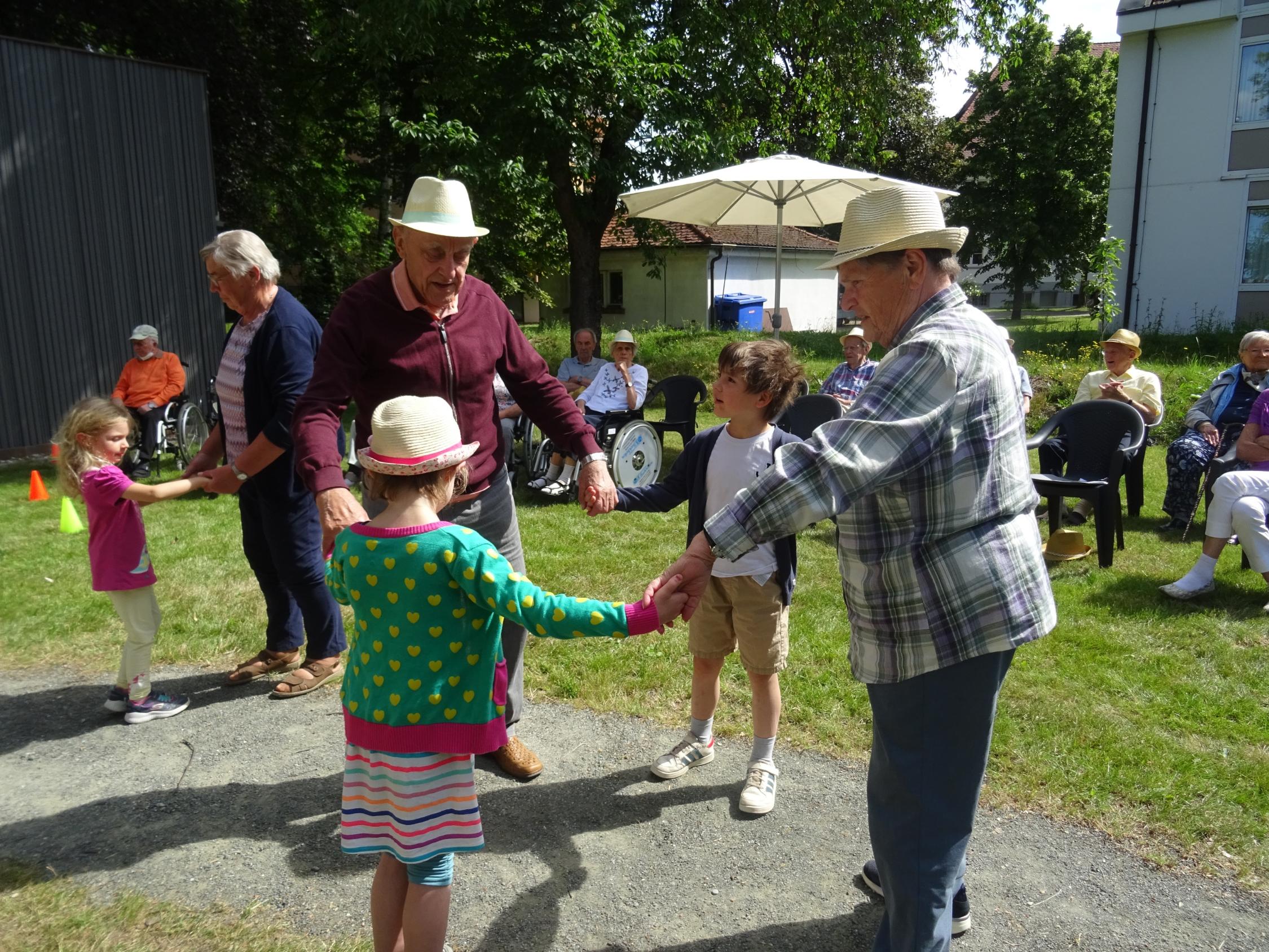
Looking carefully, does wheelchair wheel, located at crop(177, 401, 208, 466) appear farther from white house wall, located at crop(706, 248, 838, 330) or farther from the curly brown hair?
white house wall, located at crop(706, 248, 838, 330)

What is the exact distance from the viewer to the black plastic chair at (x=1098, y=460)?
6.48 metres

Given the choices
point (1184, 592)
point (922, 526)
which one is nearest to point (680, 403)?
point (1184, 592)

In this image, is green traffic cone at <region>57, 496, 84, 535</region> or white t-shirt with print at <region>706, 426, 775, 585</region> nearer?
white t-shirt with print at <region>706, 426, 775, 585</region>

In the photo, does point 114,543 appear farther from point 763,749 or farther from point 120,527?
point 763,749

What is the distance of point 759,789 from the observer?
3.44 metres

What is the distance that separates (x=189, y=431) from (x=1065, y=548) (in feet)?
32.8

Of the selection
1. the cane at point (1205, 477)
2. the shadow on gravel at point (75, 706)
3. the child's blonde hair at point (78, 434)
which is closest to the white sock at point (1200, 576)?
the cane at point (1205, 477)

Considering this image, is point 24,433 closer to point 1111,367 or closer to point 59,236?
point 59,236

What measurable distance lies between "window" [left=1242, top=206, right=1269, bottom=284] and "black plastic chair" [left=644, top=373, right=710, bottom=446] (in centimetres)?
1470

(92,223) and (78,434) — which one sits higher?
(92,223)

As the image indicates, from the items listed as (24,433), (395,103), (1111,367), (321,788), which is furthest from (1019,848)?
(395,103)

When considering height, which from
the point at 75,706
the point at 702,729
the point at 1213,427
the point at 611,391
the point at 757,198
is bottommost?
the point at 75,706

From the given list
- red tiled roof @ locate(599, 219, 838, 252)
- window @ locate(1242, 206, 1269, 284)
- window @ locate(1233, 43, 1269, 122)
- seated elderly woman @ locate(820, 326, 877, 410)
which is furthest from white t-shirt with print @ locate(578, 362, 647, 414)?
red tiled roof @ locate(599, 219, 838, 252)

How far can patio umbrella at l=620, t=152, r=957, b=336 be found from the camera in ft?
30.8
